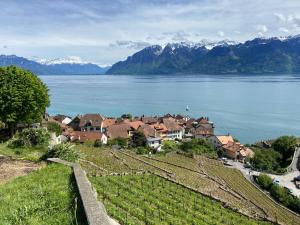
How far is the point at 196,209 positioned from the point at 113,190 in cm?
514

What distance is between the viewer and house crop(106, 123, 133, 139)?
71.2m

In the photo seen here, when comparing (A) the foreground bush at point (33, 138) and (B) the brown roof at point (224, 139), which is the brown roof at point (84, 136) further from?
(A) the foreground bush at point (33, 138)

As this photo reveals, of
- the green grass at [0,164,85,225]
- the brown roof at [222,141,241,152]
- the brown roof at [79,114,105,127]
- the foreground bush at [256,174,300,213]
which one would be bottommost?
the brown roof at [222,141,241,152]

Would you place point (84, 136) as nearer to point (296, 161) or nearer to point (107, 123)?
point (107, 123)

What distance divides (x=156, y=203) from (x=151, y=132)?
54.9 meters

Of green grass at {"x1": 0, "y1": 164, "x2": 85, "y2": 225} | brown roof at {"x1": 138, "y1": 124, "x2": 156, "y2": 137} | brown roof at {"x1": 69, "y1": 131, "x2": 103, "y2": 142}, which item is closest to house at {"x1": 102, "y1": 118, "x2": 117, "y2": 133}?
brown roof at {"x1": 138, "y1": 124, "x2": 156, "y2": 137}

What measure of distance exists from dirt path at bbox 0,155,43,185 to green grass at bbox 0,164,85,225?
4.77ft

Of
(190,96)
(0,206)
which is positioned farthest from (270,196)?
(190,96)

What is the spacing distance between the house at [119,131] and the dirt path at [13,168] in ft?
178

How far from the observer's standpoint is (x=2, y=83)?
104 ft

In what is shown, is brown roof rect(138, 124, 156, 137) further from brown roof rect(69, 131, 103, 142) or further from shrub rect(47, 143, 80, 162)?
shrub rect(47, 143, 80, 162)

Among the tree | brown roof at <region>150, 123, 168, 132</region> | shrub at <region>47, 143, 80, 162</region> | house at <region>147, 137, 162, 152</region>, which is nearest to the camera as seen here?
shrub at <region>47, 143, 80, 162</region>

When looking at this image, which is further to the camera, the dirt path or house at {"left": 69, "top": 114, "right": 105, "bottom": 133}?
house at {"left": 69, "top": 114, "right": 105, "bottom": 133}

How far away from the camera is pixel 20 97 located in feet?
103
